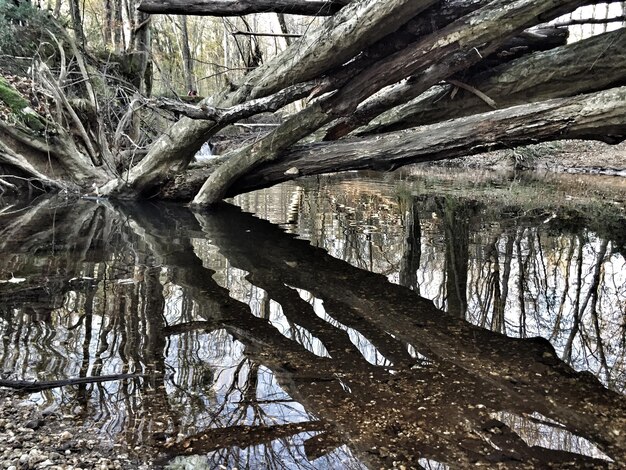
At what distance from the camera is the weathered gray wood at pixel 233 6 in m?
5.96

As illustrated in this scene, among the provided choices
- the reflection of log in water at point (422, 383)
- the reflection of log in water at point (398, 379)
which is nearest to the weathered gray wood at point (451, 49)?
the reflection of log in water at point (398, 379)

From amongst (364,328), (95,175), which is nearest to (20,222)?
(95,175)

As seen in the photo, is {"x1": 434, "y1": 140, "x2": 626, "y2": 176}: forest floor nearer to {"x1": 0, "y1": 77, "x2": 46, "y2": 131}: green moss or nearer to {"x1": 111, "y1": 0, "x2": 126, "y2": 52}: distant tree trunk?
{"x1": 111, "y1": 0, "x2": 126, "y2": 52}: distant tree trunk

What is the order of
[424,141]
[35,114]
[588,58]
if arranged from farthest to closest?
[35,114] < [424,141] < [588,58]

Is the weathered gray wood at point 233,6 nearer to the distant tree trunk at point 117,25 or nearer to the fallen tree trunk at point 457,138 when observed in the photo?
the fallen tree trunk at point 457,138

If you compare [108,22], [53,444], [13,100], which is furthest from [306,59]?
[108,22]

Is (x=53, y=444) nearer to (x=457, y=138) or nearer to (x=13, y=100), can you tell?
(x=457, y=138)

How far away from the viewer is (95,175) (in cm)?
962

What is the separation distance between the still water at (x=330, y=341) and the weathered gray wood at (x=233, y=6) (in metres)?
2.95

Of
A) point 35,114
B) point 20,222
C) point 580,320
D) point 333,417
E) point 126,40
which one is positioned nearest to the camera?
point 333,417

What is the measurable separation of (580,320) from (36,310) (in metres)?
4.08

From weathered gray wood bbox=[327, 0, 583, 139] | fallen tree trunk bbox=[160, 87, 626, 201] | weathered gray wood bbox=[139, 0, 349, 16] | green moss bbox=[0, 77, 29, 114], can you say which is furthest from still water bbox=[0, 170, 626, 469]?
green moss bbox=[0, 77, 29, 114]

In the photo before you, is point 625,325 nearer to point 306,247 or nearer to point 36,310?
point 306,247

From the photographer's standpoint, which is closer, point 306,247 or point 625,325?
point 625,325
